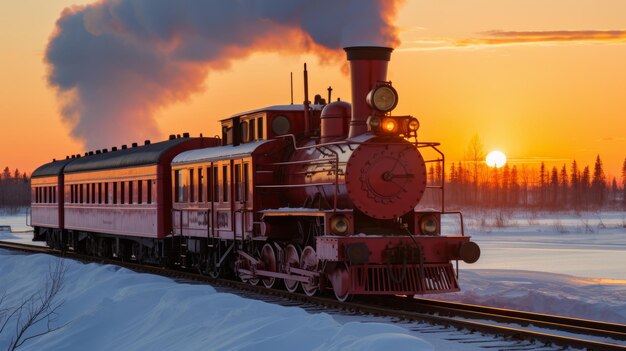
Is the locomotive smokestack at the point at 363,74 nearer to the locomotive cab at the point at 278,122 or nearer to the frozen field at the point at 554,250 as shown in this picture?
the locomotive cab at the point at 278,122

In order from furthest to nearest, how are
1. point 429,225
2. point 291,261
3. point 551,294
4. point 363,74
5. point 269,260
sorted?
point 269,260 < point 291,261 < point 429,225 < point 551,294 < point 363,74

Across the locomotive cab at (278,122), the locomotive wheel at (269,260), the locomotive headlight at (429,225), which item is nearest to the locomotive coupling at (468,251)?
the locomotive headlight at (429,225)

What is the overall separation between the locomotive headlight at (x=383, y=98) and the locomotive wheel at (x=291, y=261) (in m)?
3.33

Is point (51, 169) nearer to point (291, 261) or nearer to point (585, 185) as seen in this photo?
point (291, 261)

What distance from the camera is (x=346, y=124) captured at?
16.9 m

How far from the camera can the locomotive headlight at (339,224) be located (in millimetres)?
14953

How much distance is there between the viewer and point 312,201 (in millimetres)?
16531

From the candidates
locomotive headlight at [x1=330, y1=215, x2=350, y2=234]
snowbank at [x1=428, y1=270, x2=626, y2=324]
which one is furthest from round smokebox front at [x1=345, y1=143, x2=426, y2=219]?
snowbank at [x1=428, y1=270, x2=626, y2=324]

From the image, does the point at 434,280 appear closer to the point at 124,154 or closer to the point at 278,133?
the point at 278,133

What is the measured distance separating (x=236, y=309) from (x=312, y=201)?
4.49 meters

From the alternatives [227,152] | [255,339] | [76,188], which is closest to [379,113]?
[227,152]

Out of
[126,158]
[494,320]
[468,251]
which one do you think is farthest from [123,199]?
[494,320]

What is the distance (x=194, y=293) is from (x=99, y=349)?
1862 mm

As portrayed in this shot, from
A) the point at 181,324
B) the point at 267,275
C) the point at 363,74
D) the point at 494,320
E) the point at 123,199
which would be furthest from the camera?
the point at 123,199
